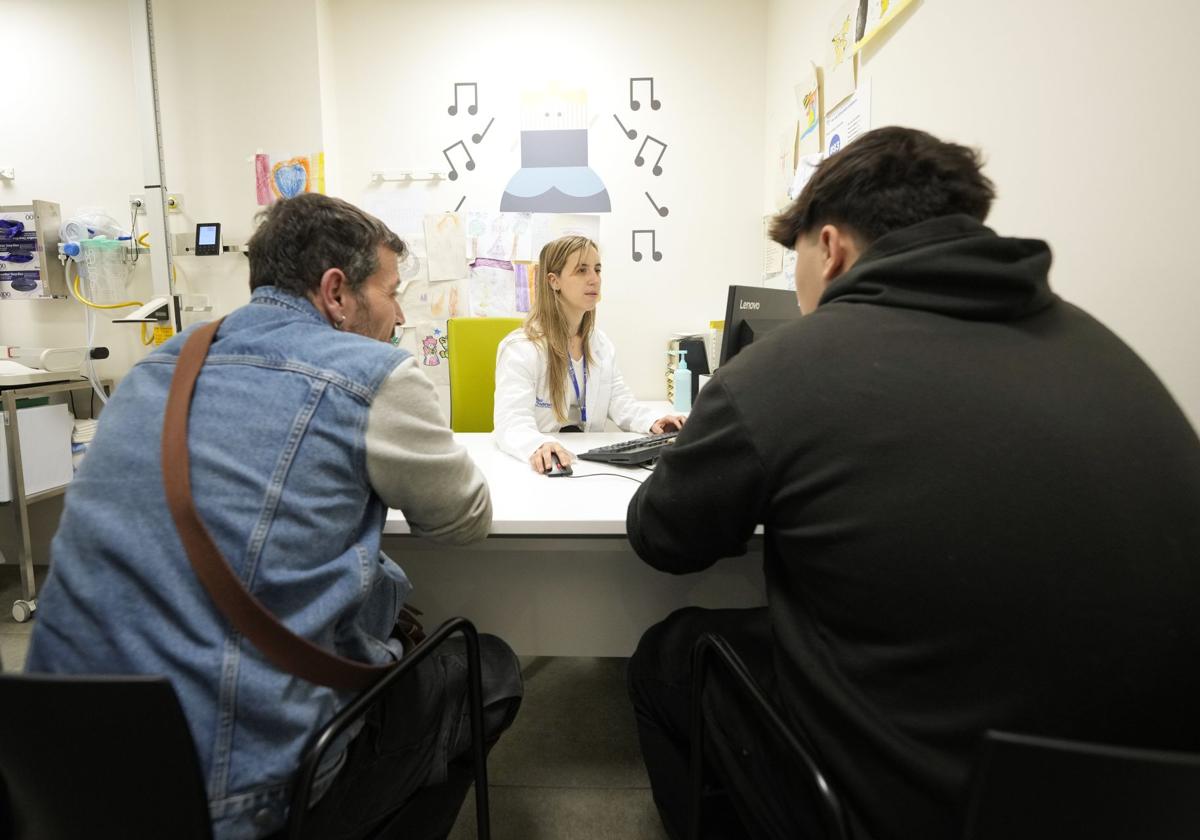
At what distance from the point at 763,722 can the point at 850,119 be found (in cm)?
195

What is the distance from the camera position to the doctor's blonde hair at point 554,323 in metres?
2.02

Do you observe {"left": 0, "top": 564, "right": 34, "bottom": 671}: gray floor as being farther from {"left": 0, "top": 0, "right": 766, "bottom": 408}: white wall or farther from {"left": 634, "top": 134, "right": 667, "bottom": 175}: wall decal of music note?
{"left": 634, "top": 134, "right": 667, "bottom": 175}: wall decal of music note

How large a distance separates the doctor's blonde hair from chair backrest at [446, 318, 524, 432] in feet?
0.64

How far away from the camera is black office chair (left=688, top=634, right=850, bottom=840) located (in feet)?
1.98

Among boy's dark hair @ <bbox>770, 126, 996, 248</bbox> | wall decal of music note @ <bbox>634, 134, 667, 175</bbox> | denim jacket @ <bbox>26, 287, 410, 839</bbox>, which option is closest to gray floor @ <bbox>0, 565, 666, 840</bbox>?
denim jacket @ <bbox>26, 287, 410, 839</bbox>

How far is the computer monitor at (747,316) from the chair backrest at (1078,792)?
105cm

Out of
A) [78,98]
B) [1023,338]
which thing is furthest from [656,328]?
[78,98]

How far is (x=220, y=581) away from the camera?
64cm

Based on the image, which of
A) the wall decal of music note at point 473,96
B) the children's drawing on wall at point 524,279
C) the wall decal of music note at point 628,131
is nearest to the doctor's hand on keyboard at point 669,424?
the children's drawing on wall at point 524,279

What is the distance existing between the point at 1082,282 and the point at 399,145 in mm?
2911

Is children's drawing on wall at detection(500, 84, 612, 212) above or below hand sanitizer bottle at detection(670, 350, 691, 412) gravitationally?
above

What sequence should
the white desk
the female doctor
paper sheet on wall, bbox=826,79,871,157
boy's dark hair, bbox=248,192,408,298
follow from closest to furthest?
boy's dark hair, bbox=248,192,408,298
the white desk
paper sheet on wall, bbox=826,79,871,157
the female doctor

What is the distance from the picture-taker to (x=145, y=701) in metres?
0.54

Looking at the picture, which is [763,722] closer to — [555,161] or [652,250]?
[652,250]
